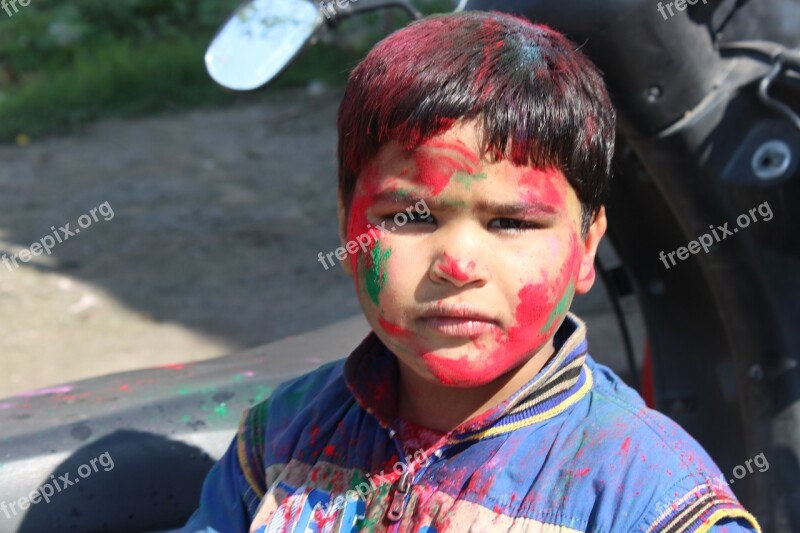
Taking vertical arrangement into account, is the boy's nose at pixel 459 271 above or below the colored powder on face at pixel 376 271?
above

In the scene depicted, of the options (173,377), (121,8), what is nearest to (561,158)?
(173,377)

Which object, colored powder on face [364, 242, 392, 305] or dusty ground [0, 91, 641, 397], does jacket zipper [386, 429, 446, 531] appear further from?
dusty ground [0, 91, 641, 397]

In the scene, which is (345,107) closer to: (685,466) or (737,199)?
(685,466)

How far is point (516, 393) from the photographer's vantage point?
1281mm

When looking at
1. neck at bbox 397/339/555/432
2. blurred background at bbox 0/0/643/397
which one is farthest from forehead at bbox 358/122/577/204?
blurred background at bbox 0/0/643/397

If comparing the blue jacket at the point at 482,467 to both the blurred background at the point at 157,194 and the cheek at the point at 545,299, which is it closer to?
the cheek at the point at 545,299

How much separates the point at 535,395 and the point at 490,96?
1.18 ft

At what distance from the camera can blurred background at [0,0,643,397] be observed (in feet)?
13.4

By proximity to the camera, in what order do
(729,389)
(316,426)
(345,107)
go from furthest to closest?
(729,389) < (316,426) < (345,107)

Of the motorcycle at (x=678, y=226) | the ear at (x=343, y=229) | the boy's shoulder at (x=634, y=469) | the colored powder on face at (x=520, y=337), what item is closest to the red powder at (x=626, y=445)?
the boy's shoulder at (x=634, y=469)

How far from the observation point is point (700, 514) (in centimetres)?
116

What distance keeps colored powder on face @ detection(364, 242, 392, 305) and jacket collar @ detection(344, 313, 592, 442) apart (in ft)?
0.54

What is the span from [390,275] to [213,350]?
276cm

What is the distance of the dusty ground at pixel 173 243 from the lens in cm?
404
